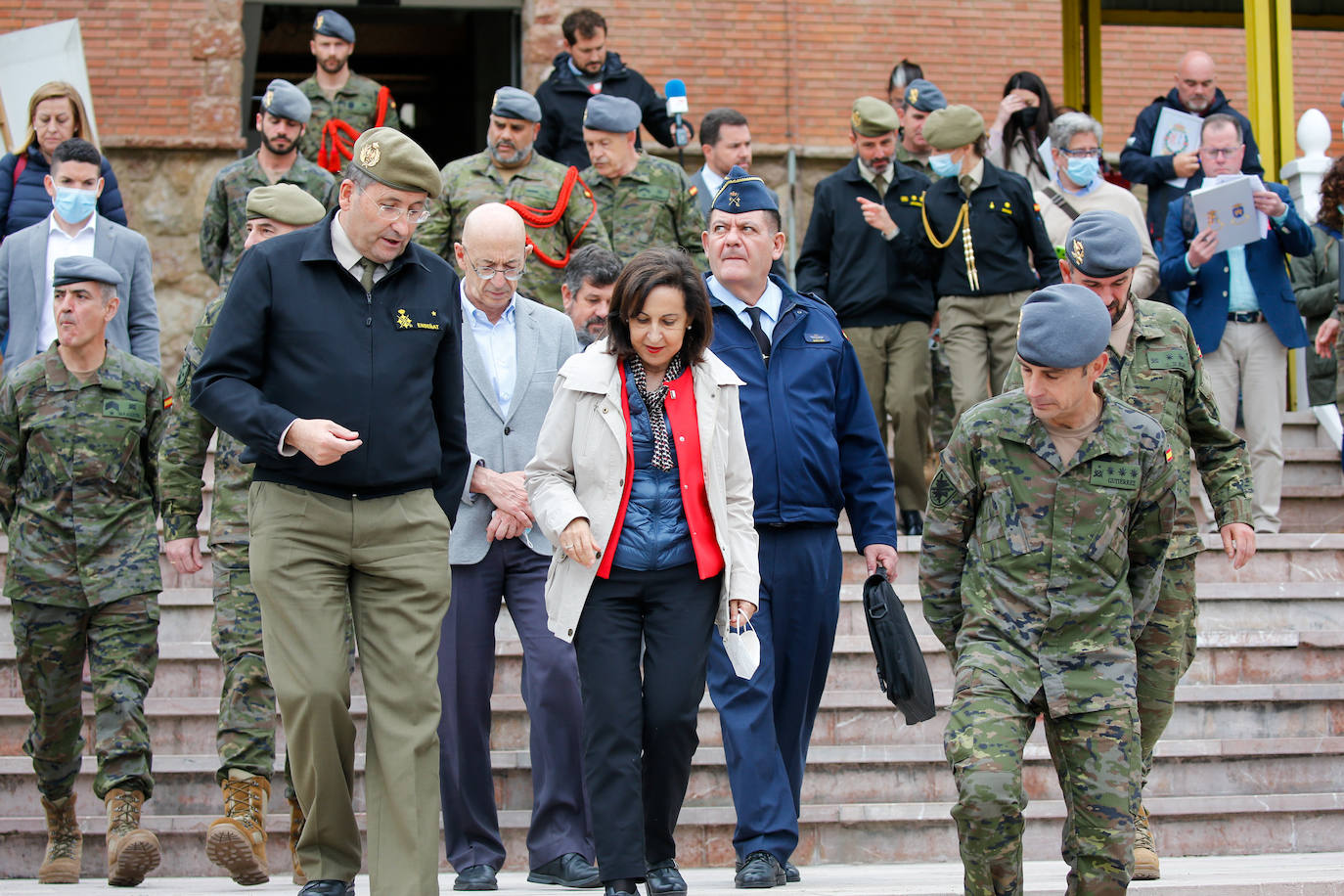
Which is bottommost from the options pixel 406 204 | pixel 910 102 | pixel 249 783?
pixel 249 783

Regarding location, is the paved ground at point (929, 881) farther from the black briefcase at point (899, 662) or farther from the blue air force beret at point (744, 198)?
the blue air force beret at point (744, 198)

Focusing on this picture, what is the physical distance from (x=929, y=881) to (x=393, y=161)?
2.93 meters

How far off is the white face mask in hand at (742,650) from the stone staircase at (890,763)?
5.48 ft

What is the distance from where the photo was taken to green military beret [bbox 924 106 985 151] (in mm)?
9172

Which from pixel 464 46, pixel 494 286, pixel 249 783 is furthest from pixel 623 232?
pixel 464 46

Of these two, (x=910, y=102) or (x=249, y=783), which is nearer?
(x=249, y=783)

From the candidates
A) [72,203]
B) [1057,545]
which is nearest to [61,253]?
[72,203]

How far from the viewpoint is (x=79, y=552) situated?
6.37 meters

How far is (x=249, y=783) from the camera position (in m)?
6.14

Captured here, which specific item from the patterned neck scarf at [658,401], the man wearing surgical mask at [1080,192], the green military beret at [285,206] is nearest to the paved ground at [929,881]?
the patterned neck scarf at [658,401]

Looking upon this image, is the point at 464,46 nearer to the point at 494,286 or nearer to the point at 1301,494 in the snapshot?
the point at 1301,494

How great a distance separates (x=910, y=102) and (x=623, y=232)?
243cm

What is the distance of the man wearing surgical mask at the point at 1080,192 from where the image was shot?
9.46 meters

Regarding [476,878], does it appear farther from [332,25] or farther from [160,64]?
[160,64]
